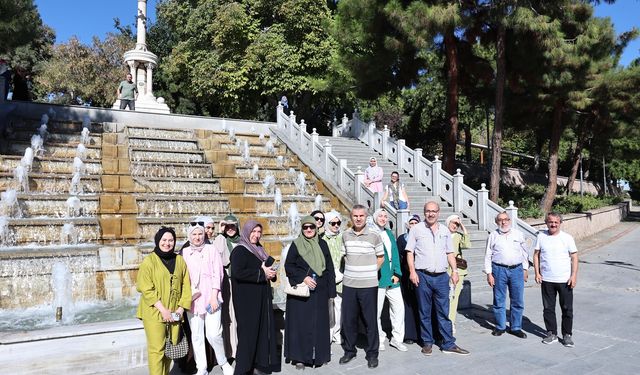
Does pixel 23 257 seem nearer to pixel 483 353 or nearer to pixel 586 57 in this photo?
pixel 483 353

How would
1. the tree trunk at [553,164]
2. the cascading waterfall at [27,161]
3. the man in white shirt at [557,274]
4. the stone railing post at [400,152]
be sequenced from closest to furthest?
the man in white shirt at [557,274] → the cascading waterfall at [27,161] → the stone railing post at [400,152] → the tree trunk at [553,164]

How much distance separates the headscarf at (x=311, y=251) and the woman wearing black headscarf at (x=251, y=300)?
0.44m

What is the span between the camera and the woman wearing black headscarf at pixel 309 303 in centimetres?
518

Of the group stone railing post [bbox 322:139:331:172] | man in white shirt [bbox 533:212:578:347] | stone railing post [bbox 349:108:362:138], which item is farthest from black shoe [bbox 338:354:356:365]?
stone railing post [bbox 349:108:362:138]

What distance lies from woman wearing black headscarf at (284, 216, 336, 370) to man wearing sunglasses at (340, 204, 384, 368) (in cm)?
26

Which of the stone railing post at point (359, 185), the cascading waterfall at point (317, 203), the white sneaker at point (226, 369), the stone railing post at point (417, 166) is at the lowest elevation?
the white sneaker at point (226, 369)

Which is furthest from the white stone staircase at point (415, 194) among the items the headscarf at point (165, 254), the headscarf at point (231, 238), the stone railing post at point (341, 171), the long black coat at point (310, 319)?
the headscarf at point (165, 254)

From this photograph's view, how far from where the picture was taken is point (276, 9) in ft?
87.7

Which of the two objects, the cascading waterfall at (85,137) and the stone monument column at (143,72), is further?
the stone monument column at (143,72)

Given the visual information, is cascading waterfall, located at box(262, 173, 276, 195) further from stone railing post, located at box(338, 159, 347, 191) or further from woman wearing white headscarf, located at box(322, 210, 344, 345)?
woman wearing white headscarf, located at box(322, 210, 344, 345)

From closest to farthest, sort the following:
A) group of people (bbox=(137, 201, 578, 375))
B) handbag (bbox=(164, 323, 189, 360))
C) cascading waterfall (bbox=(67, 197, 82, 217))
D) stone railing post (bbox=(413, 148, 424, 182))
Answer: handbag (bbox=(164, 323, 189, 360)) → group of people (bbox=(137, 201, 578, 375)) → cascading waterfall (bbox=(67, 197, 82, 217)) → stone railing post (bbox=(413, 148, 424, 182))

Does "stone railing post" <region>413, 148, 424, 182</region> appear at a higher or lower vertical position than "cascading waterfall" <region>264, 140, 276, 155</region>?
lower

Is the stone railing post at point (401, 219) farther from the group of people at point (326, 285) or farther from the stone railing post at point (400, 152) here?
the stone railing post at point (400, 152)

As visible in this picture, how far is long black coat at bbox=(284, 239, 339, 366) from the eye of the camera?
526cm
